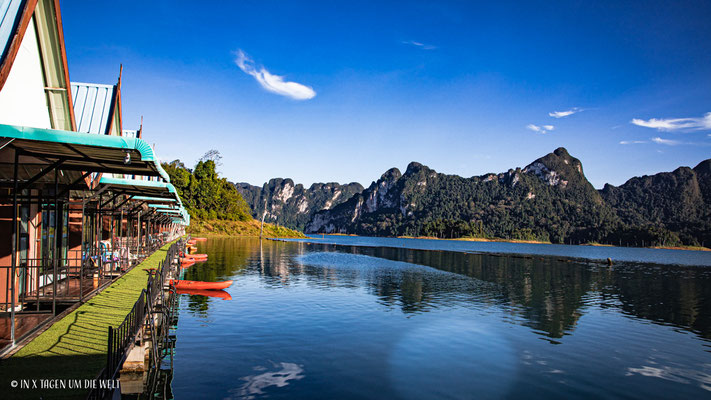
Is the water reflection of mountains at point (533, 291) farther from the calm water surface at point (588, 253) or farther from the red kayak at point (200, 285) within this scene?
the calm water surface at point (588, 253)

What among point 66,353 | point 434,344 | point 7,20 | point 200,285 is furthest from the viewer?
point 200,285

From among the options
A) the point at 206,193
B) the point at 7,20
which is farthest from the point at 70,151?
the point at 206,193

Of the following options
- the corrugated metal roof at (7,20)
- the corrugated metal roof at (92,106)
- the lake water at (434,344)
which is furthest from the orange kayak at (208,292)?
the corrugated metal roof at (7,20)

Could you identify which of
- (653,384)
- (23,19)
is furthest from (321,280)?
(23,19)

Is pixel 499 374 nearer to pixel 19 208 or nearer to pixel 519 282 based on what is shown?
pixel 19 208

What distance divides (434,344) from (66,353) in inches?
570

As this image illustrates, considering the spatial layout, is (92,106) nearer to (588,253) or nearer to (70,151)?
(70,151)

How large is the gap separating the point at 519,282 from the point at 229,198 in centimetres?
9780

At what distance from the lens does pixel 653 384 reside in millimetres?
15250

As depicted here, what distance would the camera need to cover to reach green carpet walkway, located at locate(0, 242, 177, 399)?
7648 millimetres

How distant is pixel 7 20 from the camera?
34.8 ft

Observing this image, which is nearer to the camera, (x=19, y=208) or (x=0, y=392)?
(x=0, y=392)

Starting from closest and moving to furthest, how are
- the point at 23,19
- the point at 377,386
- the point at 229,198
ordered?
the point at 23,19 < the point at 377,386 < the point at 229,198

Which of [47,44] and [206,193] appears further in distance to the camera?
[206,193]
